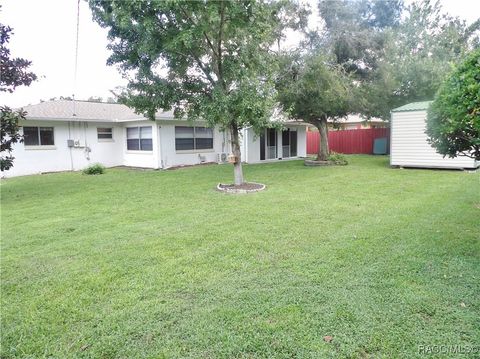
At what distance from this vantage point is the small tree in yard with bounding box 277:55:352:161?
38.6 ft

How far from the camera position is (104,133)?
1609cm

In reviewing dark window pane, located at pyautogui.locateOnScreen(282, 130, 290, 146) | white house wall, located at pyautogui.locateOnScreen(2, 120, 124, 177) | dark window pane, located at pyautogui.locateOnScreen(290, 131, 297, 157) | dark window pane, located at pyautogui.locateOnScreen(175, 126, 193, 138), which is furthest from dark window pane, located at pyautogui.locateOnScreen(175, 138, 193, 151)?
dark window pane, located at pyautogui.locateOnScreen(290, 131, 297, 157)

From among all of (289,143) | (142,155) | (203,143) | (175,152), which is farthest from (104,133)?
(289,143)

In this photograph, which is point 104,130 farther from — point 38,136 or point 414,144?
point 414,144

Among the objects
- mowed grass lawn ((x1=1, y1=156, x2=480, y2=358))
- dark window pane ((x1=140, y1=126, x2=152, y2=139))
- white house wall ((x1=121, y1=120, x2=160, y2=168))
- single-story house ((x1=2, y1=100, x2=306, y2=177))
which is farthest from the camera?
dark window pane ((x1=140, y1=126, x2=152, y2=139))

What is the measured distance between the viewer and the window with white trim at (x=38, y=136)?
13.8m

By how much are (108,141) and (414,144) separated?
13952 millimetres

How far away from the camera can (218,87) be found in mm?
8484

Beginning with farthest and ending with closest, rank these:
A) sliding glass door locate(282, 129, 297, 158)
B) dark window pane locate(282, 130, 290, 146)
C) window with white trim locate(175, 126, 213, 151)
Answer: sliding glass door locate(282, 129, 297, 158)
dark window pane locate(282, 130, 290, 146)
window with white trim locate(175, 126, 213, 151)

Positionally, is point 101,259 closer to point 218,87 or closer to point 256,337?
point 256,337

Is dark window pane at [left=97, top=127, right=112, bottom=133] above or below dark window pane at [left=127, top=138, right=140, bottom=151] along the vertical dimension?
above

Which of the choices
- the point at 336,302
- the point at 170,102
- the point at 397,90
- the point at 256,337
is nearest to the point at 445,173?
the point at 397,90

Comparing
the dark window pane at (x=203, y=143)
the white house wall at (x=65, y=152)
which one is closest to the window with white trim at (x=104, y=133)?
the white house wall at (x=65, y=152)

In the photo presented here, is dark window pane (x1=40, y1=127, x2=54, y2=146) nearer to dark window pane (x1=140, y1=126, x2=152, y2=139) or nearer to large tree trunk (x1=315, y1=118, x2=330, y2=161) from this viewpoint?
dark window pane (x1=140, y1=126, x2=152, y2=139)
